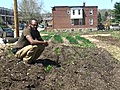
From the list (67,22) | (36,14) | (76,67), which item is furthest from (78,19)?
(76,67)

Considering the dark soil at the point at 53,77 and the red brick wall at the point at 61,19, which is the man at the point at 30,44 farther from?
the red brick wall at the point at 61,19

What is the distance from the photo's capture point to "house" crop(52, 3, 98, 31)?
64.1m

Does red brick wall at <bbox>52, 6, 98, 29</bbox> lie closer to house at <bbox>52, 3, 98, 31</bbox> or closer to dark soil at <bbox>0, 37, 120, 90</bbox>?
house at <bbox>52, 3, 98, 31</bbox>

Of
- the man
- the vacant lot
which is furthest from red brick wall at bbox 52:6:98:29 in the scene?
the man

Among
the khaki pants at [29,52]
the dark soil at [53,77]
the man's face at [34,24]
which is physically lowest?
the dark soil at [53,77]

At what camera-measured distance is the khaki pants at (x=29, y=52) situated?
866cm

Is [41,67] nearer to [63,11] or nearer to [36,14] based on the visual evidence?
[63,11]

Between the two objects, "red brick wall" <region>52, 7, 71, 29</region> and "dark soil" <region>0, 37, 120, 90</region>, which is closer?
"dark soil" <region>0, 37, 120, 90</region>

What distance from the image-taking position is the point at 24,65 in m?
8.52

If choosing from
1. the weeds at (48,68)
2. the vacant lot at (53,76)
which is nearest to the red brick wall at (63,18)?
the vacant lot at (53,76)

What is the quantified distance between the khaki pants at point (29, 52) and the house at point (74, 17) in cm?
5431

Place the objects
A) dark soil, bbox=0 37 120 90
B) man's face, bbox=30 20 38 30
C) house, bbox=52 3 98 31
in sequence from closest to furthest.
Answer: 1. dark soil, bbox=0 37 120 90
2. man's face, bbox=30 20 38 30
3. house, bbox=52 3 98 31

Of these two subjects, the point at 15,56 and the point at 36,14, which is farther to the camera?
the point at 36,14

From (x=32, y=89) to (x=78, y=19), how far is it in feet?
197
